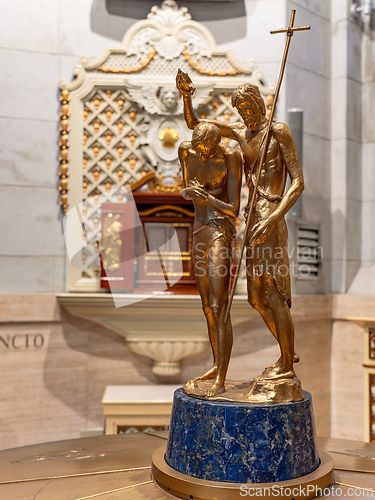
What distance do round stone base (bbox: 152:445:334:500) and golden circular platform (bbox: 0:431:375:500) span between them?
5 cm

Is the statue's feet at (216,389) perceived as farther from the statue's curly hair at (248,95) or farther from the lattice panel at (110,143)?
the lattice panel at (110,143)

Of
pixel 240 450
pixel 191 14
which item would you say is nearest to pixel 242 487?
pixel 240 450

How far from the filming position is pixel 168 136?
4.64 m

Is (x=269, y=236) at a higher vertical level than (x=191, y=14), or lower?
lower

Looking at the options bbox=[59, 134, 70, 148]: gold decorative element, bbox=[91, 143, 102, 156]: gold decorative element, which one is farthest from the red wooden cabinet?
bbox=[59, 134, 70, 148]: gold decorative element

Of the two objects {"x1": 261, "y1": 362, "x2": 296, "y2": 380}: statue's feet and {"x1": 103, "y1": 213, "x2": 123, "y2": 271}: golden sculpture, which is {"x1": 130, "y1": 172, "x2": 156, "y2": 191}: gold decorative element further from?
{"x1": 261, "y1": 362, "x2": 296, "y2": 380}: statue's feet

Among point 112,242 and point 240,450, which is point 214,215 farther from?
point 112,242

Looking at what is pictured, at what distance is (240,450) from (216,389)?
293 mm

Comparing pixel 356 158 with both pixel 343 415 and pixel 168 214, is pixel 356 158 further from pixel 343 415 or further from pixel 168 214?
pixel 343 415

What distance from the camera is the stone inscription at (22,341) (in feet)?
14.2

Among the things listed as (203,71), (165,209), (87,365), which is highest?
(203,71)

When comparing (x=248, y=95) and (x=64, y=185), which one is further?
(x=64, y=185)

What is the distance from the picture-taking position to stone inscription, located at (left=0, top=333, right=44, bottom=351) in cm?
432

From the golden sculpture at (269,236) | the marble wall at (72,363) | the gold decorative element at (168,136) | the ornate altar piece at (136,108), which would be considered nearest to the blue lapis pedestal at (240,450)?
the golden sculpture at (269,236)
